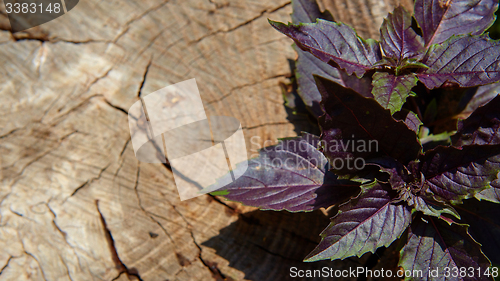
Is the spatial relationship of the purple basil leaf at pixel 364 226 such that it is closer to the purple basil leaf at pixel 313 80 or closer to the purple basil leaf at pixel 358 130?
the purple basil leaf at pixel 358 130

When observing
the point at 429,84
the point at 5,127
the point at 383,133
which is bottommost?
the point at 383,133

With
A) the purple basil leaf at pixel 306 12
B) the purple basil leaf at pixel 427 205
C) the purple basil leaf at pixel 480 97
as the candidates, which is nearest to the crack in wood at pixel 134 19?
the purple basil leaf at pixel 306 12

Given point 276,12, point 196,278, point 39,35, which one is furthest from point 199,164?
point 39,35

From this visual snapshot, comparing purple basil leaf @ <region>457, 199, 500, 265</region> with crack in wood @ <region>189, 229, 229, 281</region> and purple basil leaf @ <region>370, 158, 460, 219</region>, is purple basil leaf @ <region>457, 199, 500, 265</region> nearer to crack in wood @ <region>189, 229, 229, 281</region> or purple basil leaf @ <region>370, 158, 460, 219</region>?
purple basil leaf @ <region>370, 158, 460, 219</region>

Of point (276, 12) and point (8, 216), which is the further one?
point (276, 12)

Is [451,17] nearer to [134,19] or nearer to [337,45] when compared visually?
[337,45]

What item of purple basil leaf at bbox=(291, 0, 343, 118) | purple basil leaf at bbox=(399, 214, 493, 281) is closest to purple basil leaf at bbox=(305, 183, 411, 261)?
purple basil leaf at bbox=(399, 214, 493, 281)

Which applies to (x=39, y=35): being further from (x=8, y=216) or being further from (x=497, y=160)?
(x=497, y=160)
